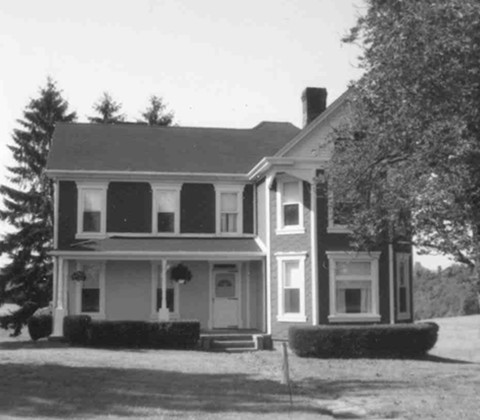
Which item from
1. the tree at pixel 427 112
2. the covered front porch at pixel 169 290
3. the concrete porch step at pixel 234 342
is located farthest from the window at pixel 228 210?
the tree at pixel 427 112

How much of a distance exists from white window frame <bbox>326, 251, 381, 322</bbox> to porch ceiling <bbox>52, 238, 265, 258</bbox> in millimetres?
2983

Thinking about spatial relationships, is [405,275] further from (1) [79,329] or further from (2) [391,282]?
(1) [79,329]

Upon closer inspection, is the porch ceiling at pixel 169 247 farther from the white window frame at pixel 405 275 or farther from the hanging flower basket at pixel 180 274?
the white window frame at pixel 405 275

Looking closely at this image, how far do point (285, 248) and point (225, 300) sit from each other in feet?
13.1

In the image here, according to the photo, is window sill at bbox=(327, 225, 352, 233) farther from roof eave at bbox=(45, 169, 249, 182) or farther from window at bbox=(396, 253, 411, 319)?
roof eave at bbox=(45, 169, 249, 182)

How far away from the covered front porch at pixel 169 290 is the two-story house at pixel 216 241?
4 cm

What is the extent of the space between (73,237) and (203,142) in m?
7.42

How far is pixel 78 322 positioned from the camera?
25.8 meters

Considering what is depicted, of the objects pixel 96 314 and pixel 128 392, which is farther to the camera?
pixel 96 314

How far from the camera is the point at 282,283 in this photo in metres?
27.3

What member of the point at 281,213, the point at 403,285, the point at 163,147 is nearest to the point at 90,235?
the point at 163,147

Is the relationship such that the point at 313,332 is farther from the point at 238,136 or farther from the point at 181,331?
the point at 238,136

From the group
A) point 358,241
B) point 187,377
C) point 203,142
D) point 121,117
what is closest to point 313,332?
point 358,241

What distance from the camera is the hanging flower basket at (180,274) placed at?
28797mm
